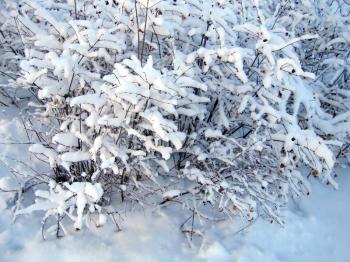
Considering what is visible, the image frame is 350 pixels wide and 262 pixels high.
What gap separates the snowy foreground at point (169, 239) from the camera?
2804 millimetres

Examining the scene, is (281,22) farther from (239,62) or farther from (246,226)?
(246,226)

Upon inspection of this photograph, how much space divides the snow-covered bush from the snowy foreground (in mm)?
169

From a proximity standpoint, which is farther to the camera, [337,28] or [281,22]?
[337,28]

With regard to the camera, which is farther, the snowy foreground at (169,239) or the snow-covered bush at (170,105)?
the snowy foreground at (169,239)

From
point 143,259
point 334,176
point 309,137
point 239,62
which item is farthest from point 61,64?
point 334,176

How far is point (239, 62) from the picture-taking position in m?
2.84

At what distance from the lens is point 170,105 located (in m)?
2.56

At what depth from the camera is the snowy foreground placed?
2804mm

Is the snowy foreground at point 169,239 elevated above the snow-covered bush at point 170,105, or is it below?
below

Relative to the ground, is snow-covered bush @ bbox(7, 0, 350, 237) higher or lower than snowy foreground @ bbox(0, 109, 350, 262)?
higher

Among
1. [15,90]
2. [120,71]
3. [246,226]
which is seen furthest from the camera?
[15,90]

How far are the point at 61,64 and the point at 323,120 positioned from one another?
2311 mm

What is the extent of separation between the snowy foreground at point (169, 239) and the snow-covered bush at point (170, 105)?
169mm

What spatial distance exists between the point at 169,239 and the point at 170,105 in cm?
103
